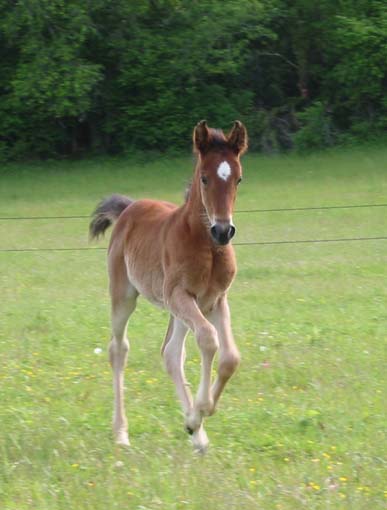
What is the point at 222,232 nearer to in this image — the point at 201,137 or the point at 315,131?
the point at 201,137

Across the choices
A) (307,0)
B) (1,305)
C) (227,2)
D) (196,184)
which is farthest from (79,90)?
(196,184)

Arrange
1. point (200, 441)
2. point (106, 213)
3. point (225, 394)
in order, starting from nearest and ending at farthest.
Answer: point (200, 441) → point (225, 394) → point (106, 213)

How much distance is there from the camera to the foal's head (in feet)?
18.7

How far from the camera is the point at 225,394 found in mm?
7051

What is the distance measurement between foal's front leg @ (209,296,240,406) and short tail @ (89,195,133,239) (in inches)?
73.9

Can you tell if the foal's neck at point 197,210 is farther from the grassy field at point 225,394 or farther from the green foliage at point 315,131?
the green foliage at point 315,131

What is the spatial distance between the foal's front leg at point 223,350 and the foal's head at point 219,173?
23.8 inches

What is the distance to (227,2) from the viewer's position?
30.8m

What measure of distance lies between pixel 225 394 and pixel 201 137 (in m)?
1.96

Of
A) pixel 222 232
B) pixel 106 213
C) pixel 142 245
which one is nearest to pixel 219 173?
pixel 222 232

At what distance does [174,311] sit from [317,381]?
1584 millimetres

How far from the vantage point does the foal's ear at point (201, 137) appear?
5.96 meters

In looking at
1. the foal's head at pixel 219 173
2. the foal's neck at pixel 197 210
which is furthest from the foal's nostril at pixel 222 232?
the foal's neck at pixel 197 210

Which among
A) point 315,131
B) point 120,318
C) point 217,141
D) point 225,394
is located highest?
point 217,141
